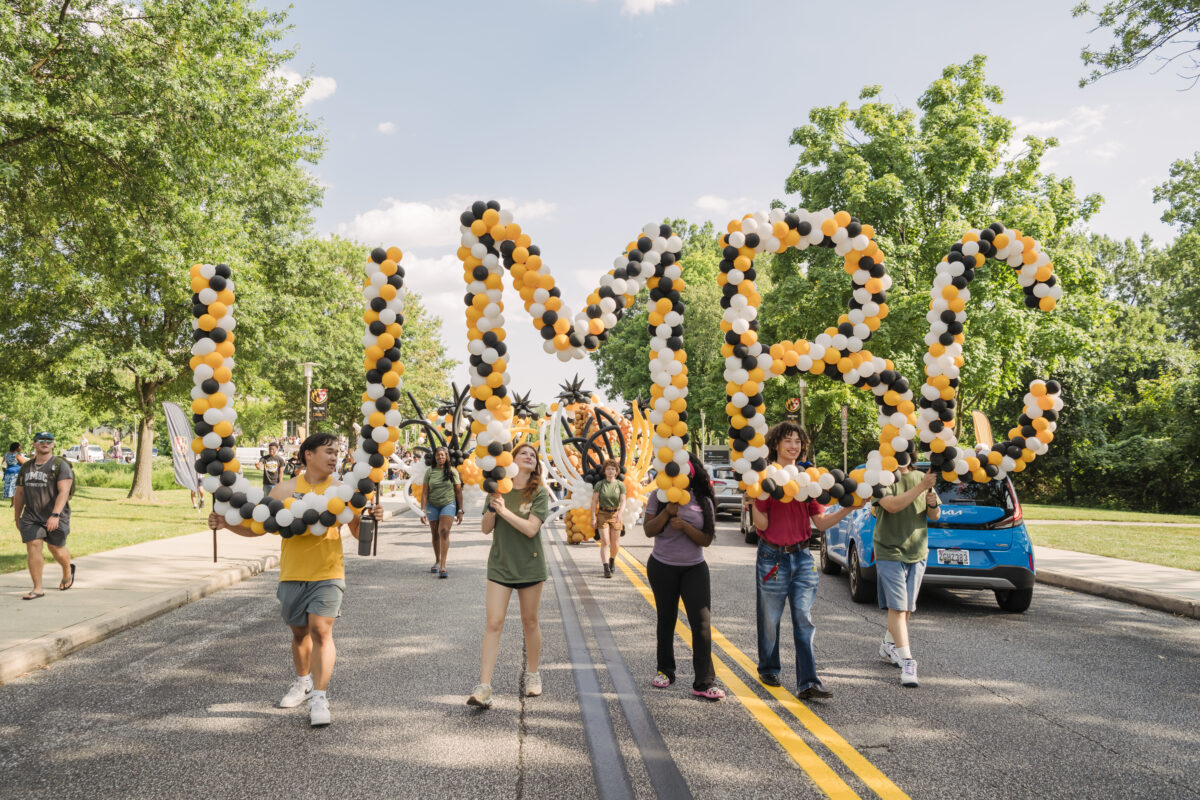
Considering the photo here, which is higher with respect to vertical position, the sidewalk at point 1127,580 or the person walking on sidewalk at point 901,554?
the person walking on sidewalk at point 901,554

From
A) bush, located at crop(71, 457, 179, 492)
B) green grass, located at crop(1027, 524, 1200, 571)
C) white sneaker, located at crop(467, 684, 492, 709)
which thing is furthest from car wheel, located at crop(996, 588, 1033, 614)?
bush, located at crop(71, 457, 179, 492)

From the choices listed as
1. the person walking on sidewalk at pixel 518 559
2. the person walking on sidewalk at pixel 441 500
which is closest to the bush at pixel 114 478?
the person walking on sidewalk at pixel 441 500

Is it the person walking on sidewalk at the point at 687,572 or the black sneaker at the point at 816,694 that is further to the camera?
the person walking on sidewalk at the point at 687,572

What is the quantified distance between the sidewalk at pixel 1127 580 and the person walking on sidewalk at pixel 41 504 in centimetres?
1283

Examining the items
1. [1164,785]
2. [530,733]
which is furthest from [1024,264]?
[530,733]

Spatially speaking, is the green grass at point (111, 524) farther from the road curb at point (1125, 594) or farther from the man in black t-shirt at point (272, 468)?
the road curb at point (1125, 594)

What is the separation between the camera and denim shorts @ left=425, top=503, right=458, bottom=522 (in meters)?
10.8

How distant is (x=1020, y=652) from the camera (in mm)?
6816

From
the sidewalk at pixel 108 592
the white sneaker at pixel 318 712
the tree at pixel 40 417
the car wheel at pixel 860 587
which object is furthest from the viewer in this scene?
the tree at pixel 40 417

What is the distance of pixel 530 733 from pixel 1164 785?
11.3ft

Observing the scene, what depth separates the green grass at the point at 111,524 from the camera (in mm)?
12320

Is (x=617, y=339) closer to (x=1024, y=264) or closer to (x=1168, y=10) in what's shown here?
(x=1168, y=10)

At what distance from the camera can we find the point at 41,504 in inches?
333

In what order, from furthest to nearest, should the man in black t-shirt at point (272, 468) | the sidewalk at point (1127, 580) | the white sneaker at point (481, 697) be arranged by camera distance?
the man in black t-shirt at point (272, 468), the sidewalk at point (1127, 580), the white sneaker at point (481, 697)
